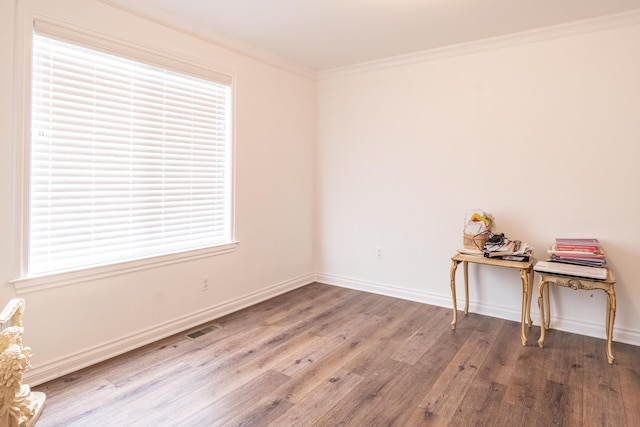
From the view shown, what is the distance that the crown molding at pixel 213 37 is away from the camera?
265 cm

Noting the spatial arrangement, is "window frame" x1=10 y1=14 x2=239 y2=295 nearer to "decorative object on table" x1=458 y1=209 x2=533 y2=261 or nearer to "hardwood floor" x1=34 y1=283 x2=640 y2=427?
"hardwood floor" x1=34 y1=283 x2=640 y2=427

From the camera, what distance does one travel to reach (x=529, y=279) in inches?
116

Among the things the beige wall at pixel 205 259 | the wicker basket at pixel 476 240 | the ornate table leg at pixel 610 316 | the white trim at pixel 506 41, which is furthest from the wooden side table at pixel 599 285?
the beige wall at pixel 205 259

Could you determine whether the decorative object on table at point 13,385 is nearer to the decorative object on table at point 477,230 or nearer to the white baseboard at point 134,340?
the white baseboard at point 134,340

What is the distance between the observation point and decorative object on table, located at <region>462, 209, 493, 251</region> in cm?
313

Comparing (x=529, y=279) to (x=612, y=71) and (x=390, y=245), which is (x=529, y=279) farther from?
(x=612, y=71)

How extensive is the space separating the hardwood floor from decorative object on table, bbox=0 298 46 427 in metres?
0.57

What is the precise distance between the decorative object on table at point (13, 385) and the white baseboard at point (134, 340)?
0.93 meters

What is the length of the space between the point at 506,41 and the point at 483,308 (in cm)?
243

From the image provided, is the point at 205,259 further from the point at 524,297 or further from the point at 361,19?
the point at 524,297

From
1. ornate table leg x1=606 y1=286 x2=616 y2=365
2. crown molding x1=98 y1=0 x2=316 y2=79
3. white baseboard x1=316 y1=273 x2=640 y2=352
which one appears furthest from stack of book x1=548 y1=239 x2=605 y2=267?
crown molding x1=98 y1=0 x2=316 y2=79

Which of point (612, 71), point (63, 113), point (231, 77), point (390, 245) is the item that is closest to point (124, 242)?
point (63, 113)

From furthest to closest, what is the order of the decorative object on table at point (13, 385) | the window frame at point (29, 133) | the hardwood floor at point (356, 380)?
the window frame at point (29, 133) → the hardwood floor at point (356, 380) → the decorative object on table at point (13, 385)

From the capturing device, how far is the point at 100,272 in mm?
2529
